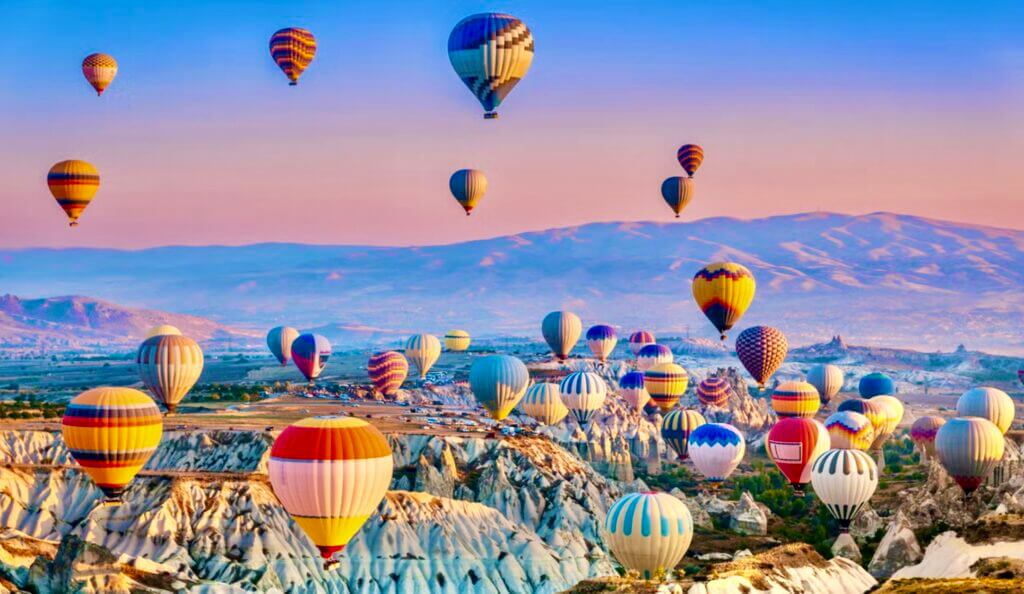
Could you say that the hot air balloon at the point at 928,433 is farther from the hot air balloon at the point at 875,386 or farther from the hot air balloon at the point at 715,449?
the hot air balloon at the point at 875,386

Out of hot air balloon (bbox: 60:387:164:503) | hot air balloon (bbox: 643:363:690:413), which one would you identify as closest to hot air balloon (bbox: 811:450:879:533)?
hot air balloon (bbox: 60:387:164:503)

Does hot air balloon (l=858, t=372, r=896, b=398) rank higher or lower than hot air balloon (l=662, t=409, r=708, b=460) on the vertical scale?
higher

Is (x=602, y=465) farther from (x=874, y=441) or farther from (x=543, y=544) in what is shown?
(x=543, y=544)

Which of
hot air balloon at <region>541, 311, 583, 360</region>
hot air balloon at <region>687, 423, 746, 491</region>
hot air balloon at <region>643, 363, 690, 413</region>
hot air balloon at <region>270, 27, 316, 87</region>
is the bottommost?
hot air balloon at <region>687, 423, 746, 491</region>

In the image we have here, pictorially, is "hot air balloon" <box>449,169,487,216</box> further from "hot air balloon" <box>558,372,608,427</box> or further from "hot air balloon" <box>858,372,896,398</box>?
"hot air balloon" <box>858,372,896,398</box>

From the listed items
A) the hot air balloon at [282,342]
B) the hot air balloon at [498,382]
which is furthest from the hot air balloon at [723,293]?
the hot air balloon at [282,342]

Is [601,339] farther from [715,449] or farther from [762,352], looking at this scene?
[715,449]
